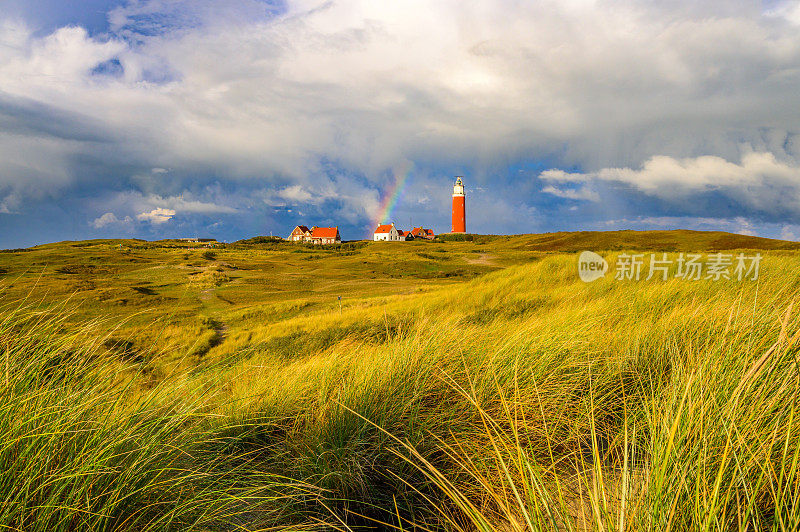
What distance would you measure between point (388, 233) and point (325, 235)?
15834mm

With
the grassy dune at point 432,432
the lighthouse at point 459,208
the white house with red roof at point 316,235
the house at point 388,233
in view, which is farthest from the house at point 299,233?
the grassy dune at point 432,432

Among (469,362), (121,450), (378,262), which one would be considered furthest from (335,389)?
(378,262)

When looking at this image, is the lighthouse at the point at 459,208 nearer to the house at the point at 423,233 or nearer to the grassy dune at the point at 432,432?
the house at the point at 423,233

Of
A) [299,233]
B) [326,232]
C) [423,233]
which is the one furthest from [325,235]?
[423,233]

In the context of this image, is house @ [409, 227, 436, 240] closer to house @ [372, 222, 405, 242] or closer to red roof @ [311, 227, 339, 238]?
house @ [372, 222, 405, 242]

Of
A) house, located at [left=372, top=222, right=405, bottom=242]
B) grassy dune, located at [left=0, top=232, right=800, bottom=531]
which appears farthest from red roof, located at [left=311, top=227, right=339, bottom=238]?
grassy dune, located at [left=0, top=232, right=800, bottom=531]

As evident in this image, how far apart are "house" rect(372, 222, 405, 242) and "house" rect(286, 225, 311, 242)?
17.7 meters

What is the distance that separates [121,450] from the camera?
199 cm

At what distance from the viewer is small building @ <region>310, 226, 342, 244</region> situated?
10188cm

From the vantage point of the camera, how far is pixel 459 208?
3957 inches

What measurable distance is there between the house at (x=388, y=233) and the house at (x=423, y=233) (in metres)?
3.70

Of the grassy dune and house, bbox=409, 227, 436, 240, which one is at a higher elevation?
house, bbox=409, 227, 436, 240

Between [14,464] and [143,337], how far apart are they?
16.1m

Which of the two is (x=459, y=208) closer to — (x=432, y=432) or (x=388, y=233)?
(x=388, y=233)
